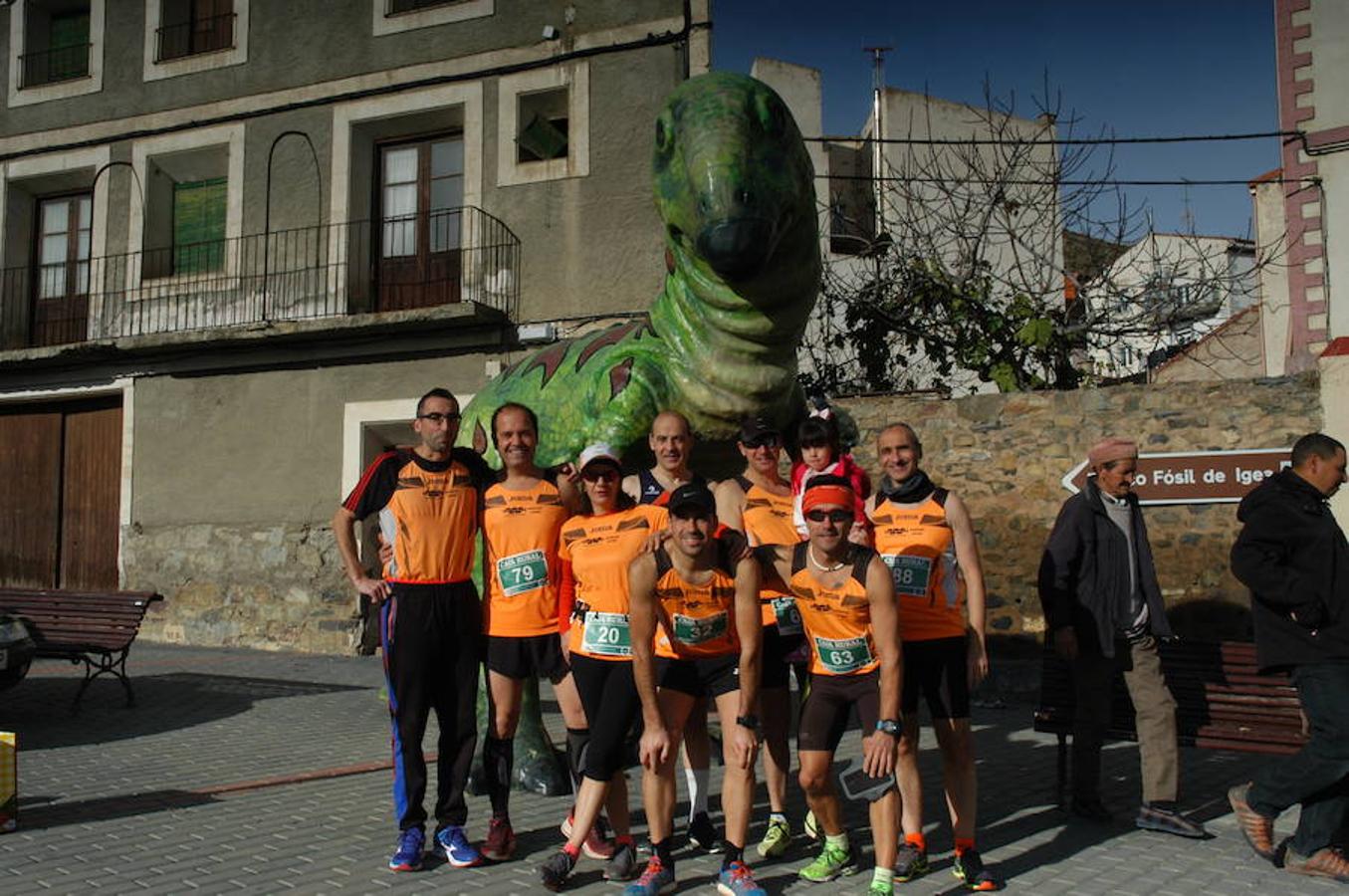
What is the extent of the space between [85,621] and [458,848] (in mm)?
5548

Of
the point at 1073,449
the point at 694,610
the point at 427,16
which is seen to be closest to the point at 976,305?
the point at 1073,449

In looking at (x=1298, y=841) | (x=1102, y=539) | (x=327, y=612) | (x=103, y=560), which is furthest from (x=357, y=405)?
(x=1298, y=841)

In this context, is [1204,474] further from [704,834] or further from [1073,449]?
[704,834]

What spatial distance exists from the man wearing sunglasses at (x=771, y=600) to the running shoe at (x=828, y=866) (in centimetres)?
30

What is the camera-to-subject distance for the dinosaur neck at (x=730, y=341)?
15.2 feet

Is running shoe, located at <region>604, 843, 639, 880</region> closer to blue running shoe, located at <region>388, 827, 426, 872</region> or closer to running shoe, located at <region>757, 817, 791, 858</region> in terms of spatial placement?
running shoe, located at <region>757, 817, 791, 858</region>

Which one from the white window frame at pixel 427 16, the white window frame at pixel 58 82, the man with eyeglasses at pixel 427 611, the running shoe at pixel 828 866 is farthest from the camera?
the white window frame at pixel 58 82

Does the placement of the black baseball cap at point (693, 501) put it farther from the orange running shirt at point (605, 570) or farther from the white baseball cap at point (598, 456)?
the white baseball cap at point (598, 456)

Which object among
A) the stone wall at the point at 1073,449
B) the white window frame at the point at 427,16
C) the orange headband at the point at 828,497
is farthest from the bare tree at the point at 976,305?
the orange headband at the point at 828,497

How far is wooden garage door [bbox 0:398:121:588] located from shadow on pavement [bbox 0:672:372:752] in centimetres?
473

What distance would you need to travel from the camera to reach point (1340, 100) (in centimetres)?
1208

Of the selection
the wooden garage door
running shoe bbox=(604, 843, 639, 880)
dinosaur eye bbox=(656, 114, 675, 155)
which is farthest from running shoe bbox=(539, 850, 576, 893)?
the wooden garage door

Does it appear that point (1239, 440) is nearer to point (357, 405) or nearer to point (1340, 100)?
point (1340, 100)

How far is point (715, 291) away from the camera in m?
4.66
